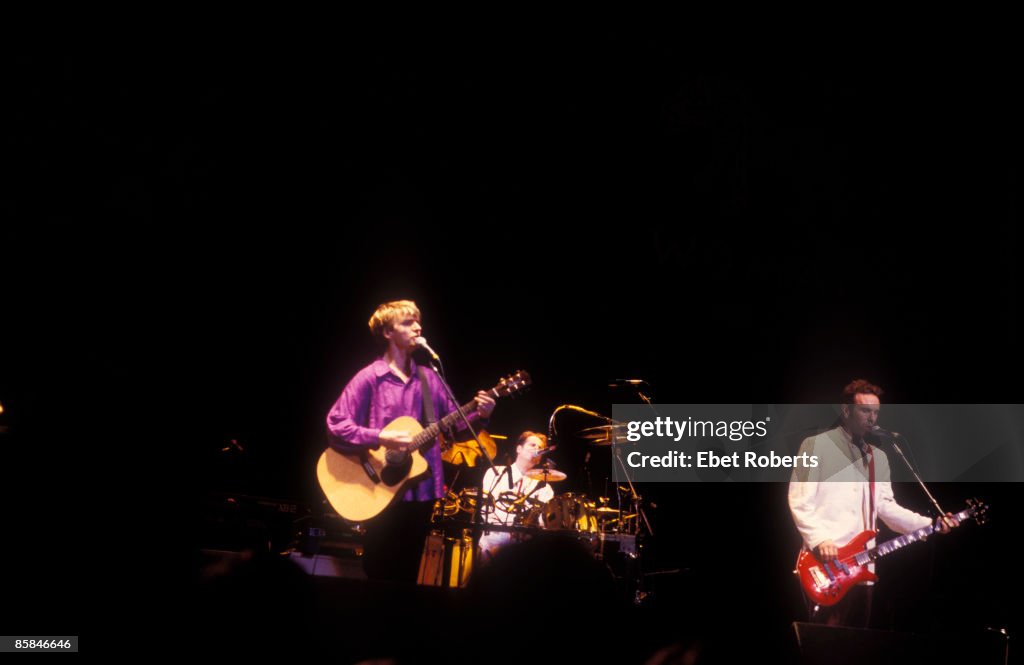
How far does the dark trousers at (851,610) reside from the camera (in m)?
4.85

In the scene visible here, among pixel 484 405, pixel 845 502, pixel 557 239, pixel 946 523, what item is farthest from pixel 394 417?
pixel 946 523

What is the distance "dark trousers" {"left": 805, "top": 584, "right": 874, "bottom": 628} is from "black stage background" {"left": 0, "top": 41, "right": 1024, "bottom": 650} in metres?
0.95

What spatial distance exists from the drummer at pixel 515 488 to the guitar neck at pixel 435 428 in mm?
1878

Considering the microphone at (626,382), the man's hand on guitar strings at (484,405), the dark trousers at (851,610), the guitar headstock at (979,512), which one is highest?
the microphone at (626,382)

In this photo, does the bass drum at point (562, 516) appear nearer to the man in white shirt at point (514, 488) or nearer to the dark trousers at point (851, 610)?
the man in white shirt at point (514, 488)

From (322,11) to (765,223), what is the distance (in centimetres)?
426

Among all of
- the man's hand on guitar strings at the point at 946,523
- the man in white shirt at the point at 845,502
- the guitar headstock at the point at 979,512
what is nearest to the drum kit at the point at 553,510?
the man in white shirt at the point at 845,502

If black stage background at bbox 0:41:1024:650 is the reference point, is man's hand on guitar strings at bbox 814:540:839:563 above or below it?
below

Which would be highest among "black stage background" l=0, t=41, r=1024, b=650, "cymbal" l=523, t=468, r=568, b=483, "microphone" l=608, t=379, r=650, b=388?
"black stage background" l=0, t=41, r=1024, b=650

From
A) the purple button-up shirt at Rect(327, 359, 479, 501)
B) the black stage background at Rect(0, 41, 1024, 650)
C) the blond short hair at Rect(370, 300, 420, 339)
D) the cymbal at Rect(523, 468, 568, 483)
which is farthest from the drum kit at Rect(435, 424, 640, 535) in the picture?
the blond short hair at Rect(370, 300, 420, 339)

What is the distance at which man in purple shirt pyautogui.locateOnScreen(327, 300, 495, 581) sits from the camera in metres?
3.81

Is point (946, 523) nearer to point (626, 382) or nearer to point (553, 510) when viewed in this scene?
point (626, 382)

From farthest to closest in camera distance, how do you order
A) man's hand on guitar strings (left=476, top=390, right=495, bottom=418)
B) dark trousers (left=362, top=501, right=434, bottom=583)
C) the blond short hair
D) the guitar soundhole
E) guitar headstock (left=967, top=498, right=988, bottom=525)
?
1. guitar headstock (left=967, top=498, right=988, bottom=525)
2. the blond short hair
3. man's hand on guitar strings (left=476, top=390, right=495, bottom=418)
4. the guitar soundhole
5. dark trousers (left=362, top=501, right=434, bottom=583)

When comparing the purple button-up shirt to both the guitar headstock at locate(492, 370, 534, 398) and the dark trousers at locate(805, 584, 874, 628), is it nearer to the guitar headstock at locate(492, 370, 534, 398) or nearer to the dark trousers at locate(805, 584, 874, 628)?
the guitar headstock at locate(492, 370, 534, 398)
